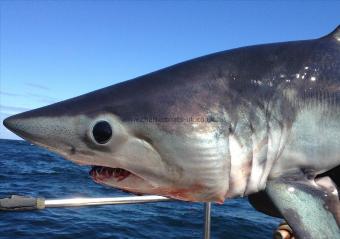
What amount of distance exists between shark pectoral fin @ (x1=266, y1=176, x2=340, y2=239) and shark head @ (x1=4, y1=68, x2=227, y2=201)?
28cm

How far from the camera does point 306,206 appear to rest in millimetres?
1998

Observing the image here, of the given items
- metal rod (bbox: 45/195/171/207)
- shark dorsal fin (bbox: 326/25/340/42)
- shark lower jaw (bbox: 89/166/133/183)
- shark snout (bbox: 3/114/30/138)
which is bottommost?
metal rod (bbox: 45/195/171/207)

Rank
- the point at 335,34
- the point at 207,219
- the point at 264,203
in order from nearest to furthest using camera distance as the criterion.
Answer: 1. the point at 264,203
2. the point at 335,34
3. the point at 207,219

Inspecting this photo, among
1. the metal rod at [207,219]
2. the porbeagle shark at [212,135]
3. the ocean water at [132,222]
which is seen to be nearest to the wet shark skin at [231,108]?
the porbeagle shark at [212,135]

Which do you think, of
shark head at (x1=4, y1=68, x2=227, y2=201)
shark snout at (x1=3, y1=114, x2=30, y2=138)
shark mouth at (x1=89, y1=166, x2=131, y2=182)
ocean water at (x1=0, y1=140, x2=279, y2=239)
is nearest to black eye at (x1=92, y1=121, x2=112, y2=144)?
shark head at (x1=4, y1=68, x2=227, y2=201)

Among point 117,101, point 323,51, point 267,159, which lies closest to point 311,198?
point 267,159

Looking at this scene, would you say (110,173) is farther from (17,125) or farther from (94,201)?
(94,201)

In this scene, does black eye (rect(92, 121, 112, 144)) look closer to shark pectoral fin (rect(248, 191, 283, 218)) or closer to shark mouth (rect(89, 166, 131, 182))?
shark mouth (rect(89, 166, 131, 182))

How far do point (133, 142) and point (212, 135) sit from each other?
0.39m

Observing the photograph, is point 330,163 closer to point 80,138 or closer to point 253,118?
point 253,118

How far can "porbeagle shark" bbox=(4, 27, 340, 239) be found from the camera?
7.01 ft

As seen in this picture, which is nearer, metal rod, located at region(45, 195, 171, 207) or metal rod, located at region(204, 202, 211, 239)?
metal rod, located at region(45, 195, 171, 207)

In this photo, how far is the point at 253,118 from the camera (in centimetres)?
220

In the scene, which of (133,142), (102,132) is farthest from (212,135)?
(102,132)
